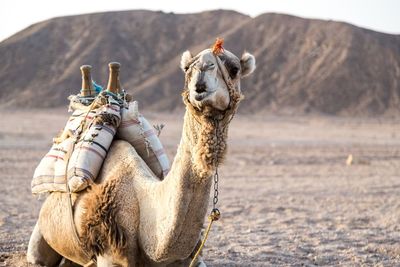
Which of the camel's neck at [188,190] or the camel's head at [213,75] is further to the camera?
the camel's neck at [188,190]

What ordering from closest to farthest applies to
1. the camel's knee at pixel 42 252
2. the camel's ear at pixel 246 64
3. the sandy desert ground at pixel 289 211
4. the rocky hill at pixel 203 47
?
the camel's ear at pixel 246 64 < the camel's knee at pixel 42 252 < the sandy desert ground at pixel 289 211 < the rocky hill at pixel 203 47

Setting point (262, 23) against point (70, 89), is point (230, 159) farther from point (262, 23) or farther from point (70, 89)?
point (262, 23)

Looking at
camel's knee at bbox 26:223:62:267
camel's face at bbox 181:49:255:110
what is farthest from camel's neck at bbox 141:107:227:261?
camel's knee at bbox 26:223:62:267

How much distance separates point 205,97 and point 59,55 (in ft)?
258

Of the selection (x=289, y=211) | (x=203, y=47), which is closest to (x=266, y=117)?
(x=203, y=47)

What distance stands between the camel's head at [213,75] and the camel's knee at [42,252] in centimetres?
283

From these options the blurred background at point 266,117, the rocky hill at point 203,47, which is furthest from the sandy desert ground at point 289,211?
the rocky hill at point 203,47

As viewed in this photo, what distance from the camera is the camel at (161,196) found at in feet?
12.4

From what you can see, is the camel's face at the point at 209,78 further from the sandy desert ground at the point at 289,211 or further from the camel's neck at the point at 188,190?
the sandy desert ground at the point at 289,211

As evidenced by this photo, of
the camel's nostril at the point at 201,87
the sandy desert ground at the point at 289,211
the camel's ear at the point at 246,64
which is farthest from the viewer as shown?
the sandy desert ground at the point at 289,211

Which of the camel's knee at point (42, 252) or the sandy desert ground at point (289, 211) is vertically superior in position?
the camel's knee at point (42, 252)

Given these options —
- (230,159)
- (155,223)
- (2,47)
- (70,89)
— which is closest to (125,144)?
(155,223)

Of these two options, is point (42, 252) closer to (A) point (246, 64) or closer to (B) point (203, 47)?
(A) point (246, 64)

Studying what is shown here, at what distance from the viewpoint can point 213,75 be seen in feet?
12.1
